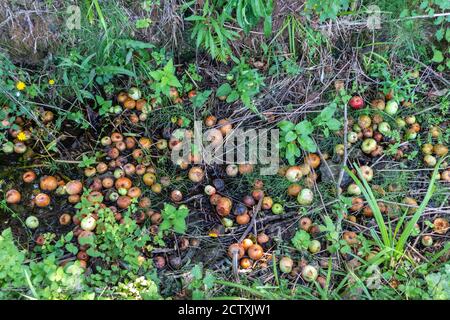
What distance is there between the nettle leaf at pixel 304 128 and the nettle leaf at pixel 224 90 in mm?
635

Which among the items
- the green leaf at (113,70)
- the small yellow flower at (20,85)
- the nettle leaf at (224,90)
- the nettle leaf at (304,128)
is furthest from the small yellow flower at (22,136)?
the nettle leaf at (304,128)

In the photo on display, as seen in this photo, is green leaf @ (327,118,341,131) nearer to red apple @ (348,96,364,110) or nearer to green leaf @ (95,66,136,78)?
red apple @ (348,96,364,110)

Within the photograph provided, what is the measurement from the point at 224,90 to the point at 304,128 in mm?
724

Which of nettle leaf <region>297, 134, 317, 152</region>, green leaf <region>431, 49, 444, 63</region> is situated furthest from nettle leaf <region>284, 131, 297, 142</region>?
green leaf <region>431, 49, 444, 63</region>

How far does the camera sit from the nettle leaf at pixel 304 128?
3.38 m

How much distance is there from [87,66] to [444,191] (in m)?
3.07

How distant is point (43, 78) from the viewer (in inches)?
143

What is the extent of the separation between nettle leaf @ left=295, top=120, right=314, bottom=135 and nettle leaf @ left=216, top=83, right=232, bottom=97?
2.08ft

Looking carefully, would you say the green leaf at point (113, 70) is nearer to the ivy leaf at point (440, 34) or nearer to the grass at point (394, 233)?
the grass at point (394, 233)

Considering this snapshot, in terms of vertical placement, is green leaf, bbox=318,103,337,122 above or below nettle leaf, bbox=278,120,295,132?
above

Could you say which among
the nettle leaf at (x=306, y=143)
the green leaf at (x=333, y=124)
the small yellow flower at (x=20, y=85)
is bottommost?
the nettle leaf at (x=306, y=143)

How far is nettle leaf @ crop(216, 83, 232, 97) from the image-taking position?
353 cm

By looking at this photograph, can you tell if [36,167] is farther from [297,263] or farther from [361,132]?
[361,132]
